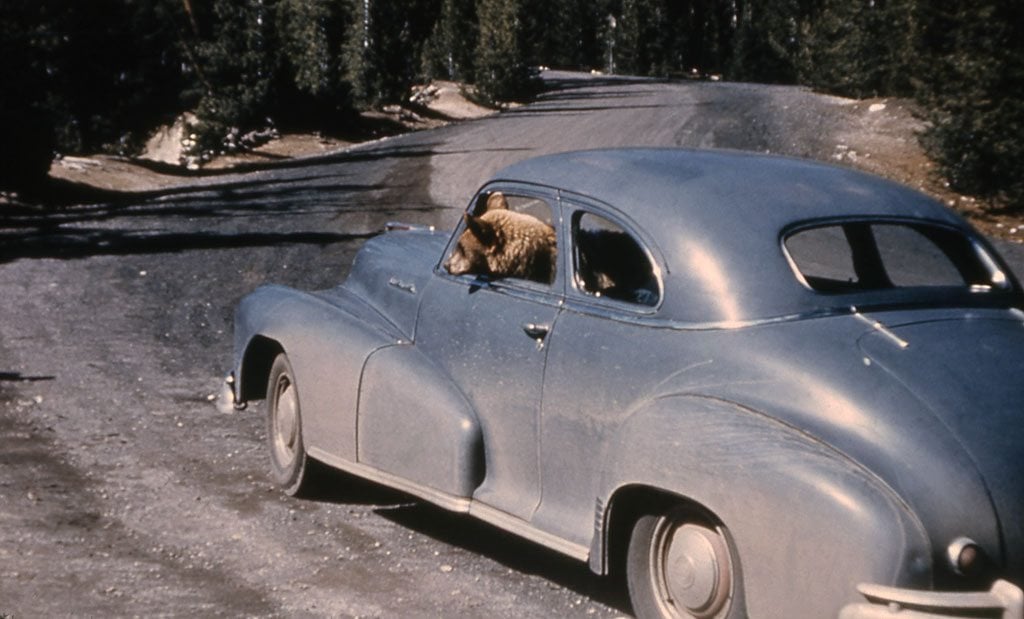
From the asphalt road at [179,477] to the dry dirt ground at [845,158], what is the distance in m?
4.11

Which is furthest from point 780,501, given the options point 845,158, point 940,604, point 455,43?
point 455,43

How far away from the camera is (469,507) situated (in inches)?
221

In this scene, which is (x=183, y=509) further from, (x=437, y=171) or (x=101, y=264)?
(x=437, y=171)

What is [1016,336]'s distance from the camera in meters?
4.82

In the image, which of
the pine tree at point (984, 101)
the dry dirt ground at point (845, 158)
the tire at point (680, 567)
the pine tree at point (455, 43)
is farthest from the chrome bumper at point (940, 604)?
the pine tree at point (455, 43)

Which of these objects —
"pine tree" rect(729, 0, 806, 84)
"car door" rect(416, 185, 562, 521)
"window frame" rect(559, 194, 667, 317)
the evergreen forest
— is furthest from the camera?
"pine tree" rect(729, 0, 806, 84)

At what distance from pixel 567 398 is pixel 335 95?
31.2 m

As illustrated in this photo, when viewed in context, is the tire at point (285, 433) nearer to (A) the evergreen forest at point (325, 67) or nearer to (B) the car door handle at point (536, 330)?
(B) the car door handle at point (536, 330)

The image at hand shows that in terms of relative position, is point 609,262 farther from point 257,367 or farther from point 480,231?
point 257,367

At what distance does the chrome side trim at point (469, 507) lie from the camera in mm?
5176

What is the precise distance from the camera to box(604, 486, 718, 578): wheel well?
4.76 m

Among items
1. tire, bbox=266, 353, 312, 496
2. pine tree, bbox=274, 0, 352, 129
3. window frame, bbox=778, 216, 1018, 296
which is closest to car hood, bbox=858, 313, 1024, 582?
window frame, bbox=778, 216, 1018, 296

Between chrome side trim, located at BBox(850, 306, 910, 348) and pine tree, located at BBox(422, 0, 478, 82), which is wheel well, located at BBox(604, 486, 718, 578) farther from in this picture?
pine tree, located at BBox(422, 0, 478, 82)

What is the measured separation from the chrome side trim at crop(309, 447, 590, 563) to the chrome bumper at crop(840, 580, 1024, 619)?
4.47 feet
